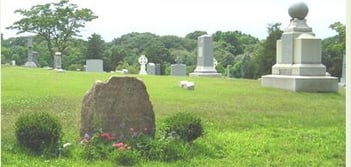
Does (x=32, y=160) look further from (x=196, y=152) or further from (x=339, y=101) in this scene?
(x=339, y=101)

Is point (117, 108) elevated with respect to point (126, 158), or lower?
elevated

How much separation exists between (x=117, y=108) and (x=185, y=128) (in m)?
0.90

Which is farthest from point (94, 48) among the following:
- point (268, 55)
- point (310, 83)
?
point (310, 83)

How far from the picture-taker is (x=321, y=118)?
33.0ft

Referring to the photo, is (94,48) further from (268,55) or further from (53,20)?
(268,55)

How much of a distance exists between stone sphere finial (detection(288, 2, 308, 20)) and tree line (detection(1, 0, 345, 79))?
18.3m

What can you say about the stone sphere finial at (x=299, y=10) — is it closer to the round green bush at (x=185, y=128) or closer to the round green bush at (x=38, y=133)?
the round green bush at (x=185, y=128)

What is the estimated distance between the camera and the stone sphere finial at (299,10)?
56.0 ft

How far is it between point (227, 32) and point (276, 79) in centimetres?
4218

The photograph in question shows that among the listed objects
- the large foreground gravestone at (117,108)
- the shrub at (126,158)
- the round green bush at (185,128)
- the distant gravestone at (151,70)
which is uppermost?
the distant gravestone at (151,70)

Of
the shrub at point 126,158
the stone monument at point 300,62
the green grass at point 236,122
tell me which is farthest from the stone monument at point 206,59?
the shrub at point 126,158

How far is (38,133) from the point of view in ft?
20.3

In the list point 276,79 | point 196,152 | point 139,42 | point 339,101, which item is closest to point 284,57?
point 276,79

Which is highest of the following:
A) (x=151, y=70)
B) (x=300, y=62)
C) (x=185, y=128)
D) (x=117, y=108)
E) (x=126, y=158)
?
(x=300, y=62)
